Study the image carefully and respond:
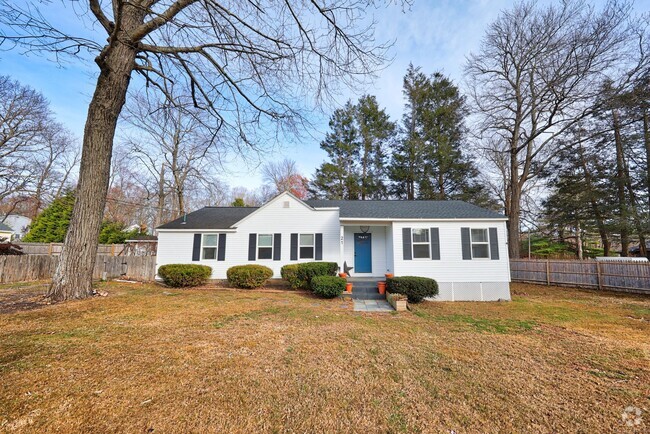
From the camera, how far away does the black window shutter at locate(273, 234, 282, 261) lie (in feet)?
39.1

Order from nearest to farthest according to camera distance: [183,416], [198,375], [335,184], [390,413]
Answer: [183,416]
[390,413]
[198,375]
[335,184]

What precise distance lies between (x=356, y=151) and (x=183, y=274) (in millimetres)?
17136

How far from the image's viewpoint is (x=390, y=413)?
2.58 meters

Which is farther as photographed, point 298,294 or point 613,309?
point 298,294

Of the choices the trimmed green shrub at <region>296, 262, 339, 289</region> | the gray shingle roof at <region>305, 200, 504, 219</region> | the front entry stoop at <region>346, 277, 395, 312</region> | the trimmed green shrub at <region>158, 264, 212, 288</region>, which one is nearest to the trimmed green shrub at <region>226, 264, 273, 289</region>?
the trimmed green shrub at <region>158, 264, 212, 288</region>

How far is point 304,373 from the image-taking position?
132 inches

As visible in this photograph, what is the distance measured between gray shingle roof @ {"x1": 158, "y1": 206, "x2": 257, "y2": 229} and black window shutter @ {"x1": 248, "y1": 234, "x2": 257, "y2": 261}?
51.5 inches

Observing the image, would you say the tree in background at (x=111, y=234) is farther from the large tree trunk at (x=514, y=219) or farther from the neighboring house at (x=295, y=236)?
the large tree trunk at (x=514, y=219)

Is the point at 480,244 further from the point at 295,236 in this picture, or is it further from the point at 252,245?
the point at 252,245

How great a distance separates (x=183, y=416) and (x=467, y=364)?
3.74m

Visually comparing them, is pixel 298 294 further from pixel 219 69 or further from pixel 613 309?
pixel 613 309

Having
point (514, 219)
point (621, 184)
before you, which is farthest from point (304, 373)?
point (621, 184)

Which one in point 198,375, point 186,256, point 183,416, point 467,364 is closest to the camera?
point 183,416

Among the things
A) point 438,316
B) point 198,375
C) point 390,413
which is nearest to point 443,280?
point 438,316
